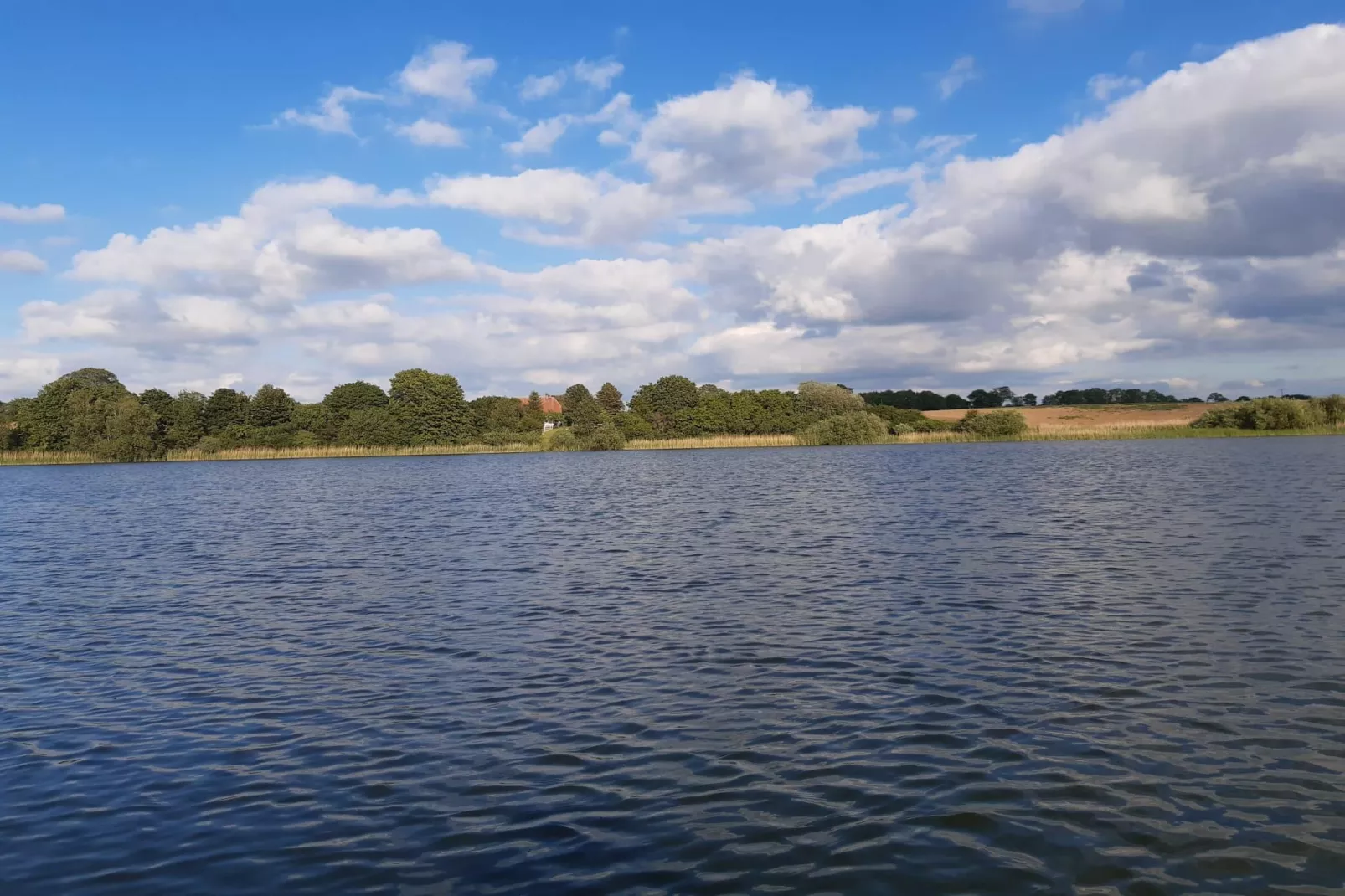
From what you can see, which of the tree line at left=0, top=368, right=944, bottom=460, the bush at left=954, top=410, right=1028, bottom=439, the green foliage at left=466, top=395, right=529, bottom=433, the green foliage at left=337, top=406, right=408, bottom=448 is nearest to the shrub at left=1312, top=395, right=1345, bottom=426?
the bush at left=954, top=410, right=1028, bottom=439

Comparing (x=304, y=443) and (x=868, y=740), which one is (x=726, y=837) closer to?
(x=868, y=740)

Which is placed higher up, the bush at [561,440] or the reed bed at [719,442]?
the bush at [561,440]

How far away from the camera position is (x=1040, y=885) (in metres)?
8.12

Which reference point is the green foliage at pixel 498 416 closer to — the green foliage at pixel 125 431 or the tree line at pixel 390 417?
the tree line at pixel 390 417

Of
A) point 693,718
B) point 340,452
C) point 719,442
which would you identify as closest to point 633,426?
point 719,442

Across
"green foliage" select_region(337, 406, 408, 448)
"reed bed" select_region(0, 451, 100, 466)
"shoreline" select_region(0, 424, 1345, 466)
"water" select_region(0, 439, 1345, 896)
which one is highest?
"green foliage" select_region(337, 406, 408, 448)

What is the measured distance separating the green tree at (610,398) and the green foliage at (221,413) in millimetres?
67148

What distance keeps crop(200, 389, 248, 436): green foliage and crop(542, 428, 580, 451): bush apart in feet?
160

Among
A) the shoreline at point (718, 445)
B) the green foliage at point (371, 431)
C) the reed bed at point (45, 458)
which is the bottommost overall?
the shoreline at point (718, 445)

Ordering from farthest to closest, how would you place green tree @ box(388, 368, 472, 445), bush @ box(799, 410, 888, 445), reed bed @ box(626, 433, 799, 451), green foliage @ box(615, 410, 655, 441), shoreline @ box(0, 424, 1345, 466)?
green foliage @ box(615, 410, 655, 441) → green tree @ box(388, 368, 472, 445) → reed bed @ box(626, 433, 799, 451) → bush @ box(799, 410, 888, 445) → shoreline @ box(0, 424, 1345, 466)

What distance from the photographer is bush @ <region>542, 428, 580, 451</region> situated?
143750 mm

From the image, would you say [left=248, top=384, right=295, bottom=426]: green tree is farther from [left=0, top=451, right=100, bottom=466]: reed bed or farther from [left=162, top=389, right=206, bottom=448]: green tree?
[left=0, top=451, right=100, bottom=466]: reed bed

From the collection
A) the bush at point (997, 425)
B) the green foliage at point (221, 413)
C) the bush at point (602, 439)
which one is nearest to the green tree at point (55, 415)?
the green foliage at point (221, 413)

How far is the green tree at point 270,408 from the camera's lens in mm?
147875
